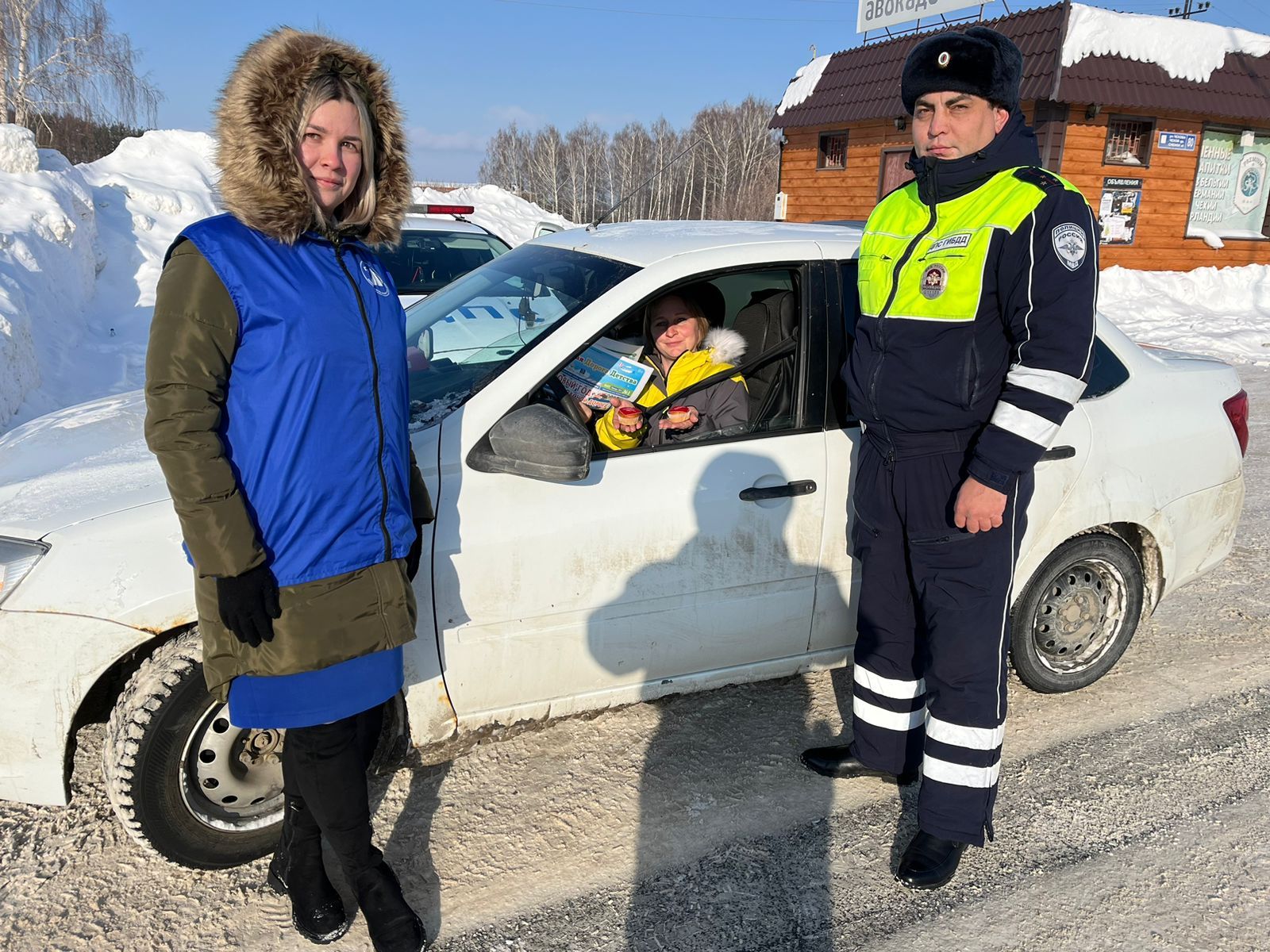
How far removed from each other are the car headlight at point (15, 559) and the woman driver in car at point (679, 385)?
1486 millimetres

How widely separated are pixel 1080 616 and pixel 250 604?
9.67 ft

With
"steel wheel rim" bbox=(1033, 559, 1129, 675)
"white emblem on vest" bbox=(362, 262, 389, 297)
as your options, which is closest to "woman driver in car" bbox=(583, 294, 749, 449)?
"white emblem on vest" bbox=(362, 262, 389, 297)

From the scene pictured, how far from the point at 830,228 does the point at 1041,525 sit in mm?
1277

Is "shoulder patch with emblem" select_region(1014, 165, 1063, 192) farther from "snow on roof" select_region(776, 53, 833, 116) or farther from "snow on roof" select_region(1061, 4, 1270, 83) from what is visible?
"snow on roof" select_region(776, 53, 833, 116)

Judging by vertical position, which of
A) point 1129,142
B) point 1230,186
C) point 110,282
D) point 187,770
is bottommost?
point 187,770

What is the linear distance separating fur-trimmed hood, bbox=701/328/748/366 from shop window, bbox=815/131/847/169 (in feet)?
52.3

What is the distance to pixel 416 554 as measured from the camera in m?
2.24

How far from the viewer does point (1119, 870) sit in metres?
2.50

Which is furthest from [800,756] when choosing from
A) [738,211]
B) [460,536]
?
[738,211]

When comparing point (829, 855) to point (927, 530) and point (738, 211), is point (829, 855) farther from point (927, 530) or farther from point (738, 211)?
point (738, 211)

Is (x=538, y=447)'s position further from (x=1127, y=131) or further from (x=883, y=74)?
(x=883, y=74)

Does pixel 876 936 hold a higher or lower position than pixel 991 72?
lower

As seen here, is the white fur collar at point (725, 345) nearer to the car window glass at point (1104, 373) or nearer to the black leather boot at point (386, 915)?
the car window glass at point (1104, 373)

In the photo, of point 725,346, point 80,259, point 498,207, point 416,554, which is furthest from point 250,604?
point 498,207
